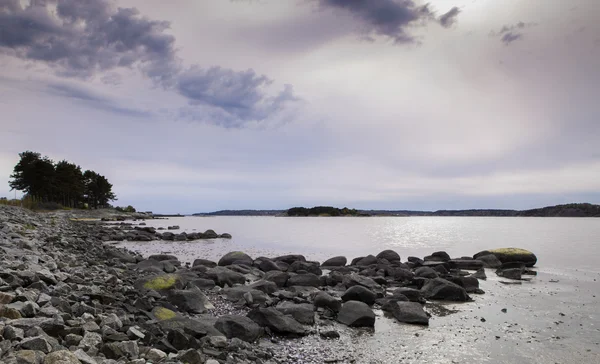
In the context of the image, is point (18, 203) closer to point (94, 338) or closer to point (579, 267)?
point (94, 338)

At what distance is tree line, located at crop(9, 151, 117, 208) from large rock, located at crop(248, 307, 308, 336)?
79185 mm

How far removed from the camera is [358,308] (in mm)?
11680

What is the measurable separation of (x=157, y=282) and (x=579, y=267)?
90.7 ft

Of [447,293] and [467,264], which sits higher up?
[447,293]

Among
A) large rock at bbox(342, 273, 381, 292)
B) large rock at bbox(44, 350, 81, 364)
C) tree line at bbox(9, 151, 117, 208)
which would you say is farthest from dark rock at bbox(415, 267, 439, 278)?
tree line at bbox(9, 151, 117, 208)

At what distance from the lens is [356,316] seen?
1139 centimetres

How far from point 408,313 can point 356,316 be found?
1849 millimetres

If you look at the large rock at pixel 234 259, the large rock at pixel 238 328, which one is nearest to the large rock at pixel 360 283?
the large rock at pixel 238 328

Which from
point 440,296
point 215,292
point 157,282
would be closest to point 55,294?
point 157,282

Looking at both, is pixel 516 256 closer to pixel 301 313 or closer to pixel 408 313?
pixel 408 313

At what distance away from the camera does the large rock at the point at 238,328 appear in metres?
9.12

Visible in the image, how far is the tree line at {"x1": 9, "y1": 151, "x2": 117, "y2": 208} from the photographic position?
7894 centimetres

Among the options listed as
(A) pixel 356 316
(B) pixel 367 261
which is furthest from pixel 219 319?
(B) pixel 367 261

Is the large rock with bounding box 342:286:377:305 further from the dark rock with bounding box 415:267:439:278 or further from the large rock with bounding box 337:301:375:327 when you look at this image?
the dark rock with bounding box 415:267:439:278
